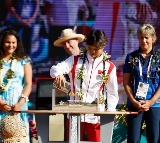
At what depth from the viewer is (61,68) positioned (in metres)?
6.50

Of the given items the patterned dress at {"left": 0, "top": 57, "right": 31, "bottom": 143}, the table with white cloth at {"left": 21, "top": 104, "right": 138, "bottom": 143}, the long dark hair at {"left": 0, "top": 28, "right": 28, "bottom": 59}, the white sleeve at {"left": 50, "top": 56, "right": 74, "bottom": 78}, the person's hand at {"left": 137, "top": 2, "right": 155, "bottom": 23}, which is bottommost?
the table with white cloth at {"left": 21, "top": 104, "right": 138, "bottom": 143}

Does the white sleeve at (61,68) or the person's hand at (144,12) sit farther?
the person's hand at (144,12)

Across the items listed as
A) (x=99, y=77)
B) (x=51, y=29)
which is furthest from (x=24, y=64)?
(x=51, y=29)

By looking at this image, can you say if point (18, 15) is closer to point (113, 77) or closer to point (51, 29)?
point (51, 29)

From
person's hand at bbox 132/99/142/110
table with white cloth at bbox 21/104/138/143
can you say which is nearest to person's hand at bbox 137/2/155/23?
person's hand at bbox 132/99/142/110

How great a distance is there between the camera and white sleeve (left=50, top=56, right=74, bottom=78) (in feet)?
21.1

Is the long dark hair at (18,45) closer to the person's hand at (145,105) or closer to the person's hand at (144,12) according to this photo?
the person's hand at (145,105)

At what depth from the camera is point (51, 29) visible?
11188 mm

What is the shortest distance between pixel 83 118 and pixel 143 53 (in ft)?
3.17

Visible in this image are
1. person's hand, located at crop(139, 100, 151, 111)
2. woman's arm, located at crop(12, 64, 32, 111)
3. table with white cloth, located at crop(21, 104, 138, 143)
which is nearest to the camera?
table with white cloth, located at crop(21, 104, 138, 143)

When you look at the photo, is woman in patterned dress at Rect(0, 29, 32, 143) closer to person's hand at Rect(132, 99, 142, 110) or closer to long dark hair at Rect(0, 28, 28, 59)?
long dark hair at Rect(0, 28, 28, 59)

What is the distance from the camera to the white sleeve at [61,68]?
6.44m

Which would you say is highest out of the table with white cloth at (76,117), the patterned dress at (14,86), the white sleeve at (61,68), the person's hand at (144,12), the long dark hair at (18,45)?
the person's hand at (144,12)

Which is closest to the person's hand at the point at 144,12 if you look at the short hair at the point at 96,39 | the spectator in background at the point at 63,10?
the spectator in background at the point at 63,10
